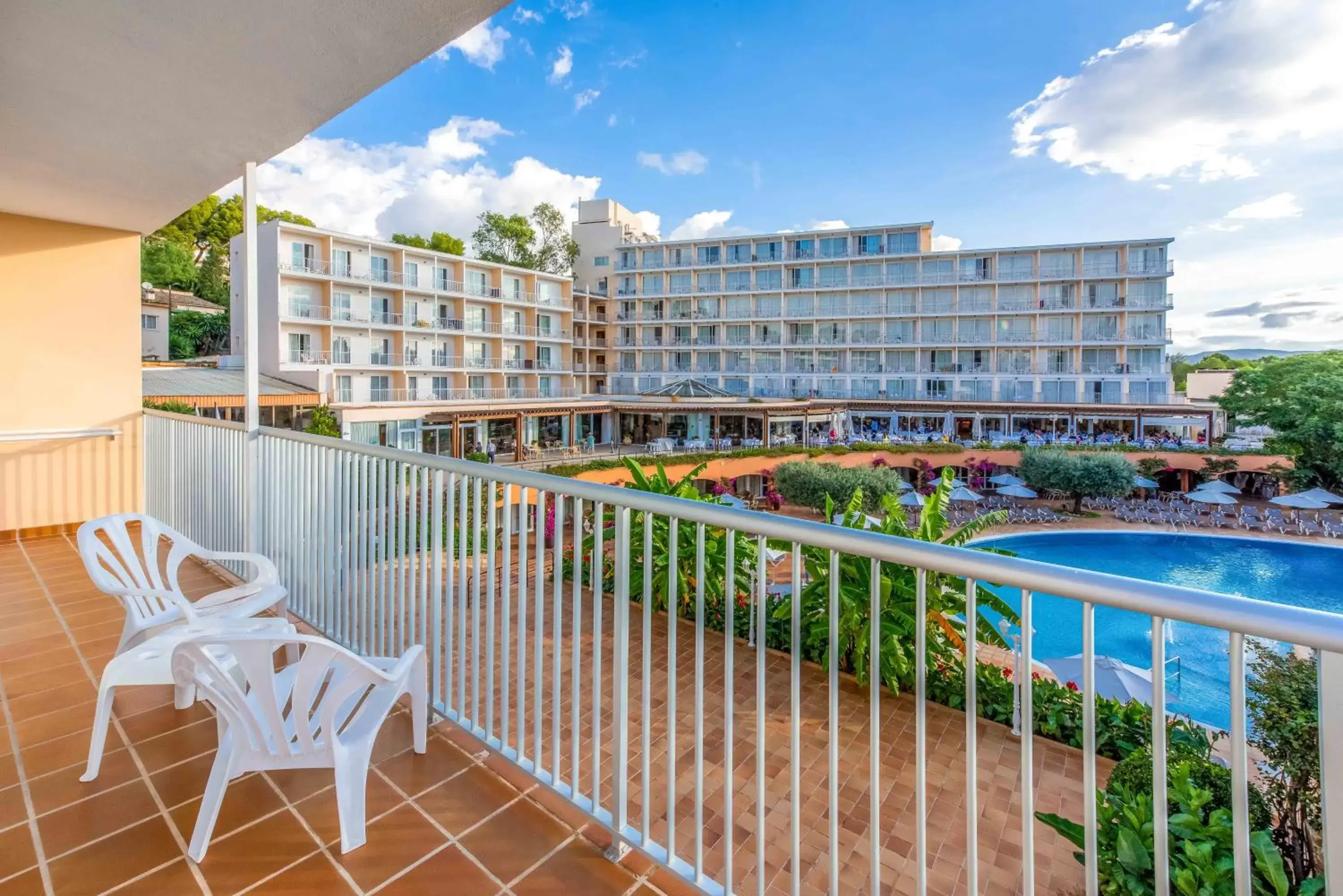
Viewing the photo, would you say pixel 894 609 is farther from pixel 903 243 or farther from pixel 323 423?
pixel 903 243

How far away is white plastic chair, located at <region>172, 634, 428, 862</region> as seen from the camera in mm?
1768

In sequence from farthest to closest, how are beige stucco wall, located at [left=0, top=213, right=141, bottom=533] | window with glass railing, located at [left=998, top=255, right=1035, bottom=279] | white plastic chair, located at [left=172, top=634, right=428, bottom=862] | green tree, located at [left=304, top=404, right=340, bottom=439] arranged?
1. window with glass railing, located at [left=998, top=255, right=1035, bottom=279]
2. green tree, located at [left=304, top=404, right=340, bottom=439]
3. beige stucco wall, located at [left=0, top=213, right=141, bottom=533]
4. white plastic chair, located at [left=172, top=634, right=428, bottom=862]

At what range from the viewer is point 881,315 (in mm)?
39750

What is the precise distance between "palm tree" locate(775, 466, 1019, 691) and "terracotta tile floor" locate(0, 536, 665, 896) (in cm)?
187

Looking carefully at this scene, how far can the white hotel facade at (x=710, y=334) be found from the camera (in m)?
28.0

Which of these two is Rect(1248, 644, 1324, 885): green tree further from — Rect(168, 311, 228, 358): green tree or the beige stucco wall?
Rect(168, 311, 228, 358): green tree

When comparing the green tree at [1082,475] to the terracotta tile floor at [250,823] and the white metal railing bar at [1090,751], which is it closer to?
the terracotta tile floor at [250,823]

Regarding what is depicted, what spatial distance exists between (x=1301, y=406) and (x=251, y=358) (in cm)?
3568

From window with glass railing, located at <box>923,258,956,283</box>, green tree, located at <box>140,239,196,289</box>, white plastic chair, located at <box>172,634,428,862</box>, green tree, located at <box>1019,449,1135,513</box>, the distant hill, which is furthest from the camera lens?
the distant hill

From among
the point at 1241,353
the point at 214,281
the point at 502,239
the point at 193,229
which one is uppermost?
the point at 502,239

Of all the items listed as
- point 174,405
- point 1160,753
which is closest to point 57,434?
point 1160,753

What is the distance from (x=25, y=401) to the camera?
18.4ft

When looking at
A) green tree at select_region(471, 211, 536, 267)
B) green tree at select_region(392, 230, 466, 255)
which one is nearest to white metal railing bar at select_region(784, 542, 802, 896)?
green tree at select_region(392, 230, 466, 255)

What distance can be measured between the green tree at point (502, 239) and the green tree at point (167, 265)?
49.5 ft
